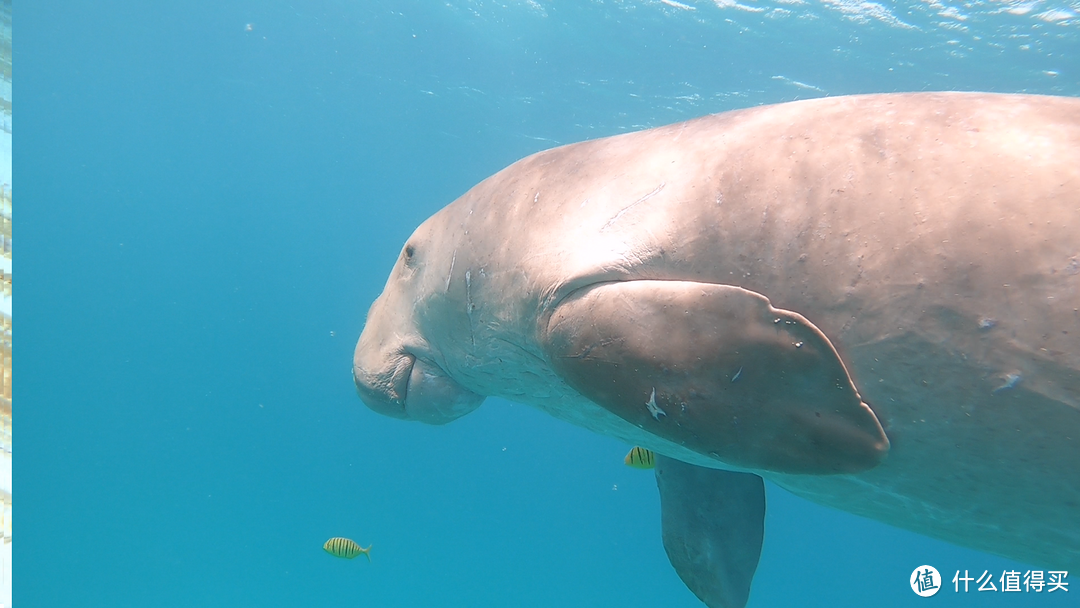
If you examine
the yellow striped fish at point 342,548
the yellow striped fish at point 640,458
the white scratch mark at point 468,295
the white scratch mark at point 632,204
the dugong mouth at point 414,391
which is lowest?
the yellow striped fish at point 342,548

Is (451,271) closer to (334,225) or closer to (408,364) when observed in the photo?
(408,364)

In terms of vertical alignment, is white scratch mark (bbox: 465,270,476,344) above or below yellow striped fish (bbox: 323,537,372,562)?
above

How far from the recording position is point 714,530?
153 inches

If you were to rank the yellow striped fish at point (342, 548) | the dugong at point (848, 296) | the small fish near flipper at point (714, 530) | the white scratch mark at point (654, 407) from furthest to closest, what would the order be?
the yellow striped fish at point (342, 548) → the small fish near flipper at point (714, 530) → the white scratch mark at point (654, 407) → the dugong at point (848, 296)

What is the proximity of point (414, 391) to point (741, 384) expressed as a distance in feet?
7.45

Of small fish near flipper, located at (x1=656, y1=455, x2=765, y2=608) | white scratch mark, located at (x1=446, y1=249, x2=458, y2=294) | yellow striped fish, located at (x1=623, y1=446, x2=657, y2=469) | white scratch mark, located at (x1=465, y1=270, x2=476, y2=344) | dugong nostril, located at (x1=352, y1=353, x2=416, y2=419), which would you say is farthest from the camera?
yellow striped fish, located at (x1=623, y1=446, x2=657, y2=469)

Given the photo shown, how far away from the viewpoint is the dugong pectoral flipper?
1783mm

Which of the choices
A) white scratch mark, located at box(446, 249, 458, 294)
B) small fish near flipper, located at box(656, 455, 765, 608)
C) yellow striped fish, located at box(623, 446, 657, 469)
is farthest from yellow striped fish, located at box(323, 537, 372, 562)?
white scratch mark, located at box(446, 249, 458, 294)

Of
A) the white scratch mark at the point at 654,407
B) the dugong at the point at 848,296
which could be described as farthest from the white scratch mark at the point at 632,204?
the white scratch mark at the point at 654,407

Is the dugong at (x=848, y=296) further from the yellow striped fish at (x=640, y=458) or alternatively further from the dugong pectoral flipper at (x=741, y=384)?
the yellow striped fish at (x=640, y=458)

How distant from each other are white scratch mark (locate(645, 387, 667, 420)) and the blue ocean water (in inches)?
630

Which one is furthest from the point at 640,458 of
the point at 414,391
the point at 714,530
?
the point at 414,391

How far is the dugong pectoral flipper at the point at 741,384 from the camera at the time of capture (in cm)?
178

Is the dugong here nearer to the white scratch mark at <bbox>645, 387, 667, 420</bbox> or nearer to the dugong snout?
the white scratch mark at <bbox>645, 387, 667, 420</bbox>
